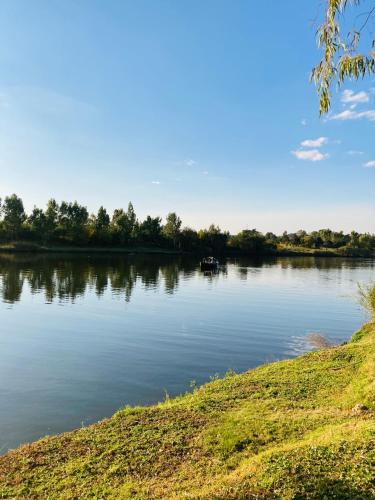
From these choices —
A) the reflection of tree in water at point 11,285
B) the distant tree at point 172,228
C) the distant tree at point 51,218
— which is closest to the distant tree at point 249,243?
the distant tree at point 172,228

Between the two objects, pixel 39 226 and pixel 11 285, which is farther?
pixel 39 226

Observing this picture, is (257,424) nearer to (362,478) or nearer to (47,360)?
(362,478)

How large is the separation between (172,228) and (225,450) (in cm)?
17007

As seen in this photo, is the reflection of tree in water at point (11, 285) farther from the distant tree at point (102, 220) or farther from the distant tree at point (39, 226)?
the distant tree at point (102, 220)

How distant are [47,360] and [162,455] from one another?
48.5ft

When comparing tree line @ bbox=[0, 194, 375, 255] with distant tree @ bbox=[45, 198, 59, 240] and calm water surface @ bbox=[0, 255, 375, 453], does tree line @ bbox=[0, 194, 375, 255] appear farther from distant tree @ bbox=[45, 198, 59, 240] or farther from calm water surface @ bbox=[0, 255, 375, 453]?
calm water surface @ bbox=[0, 255, 375, 453]

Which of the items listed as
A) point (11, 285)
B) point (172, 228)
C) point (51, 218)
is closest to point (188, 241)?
point (172, 228)

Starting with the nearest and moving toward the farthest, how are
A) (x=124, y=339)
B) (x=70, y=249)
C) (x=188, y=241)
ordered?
1. (x=124, y=339)
2. (x=70, y=249)
3. (x=188, y=241)

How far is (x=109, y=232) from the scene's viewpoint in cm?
16138

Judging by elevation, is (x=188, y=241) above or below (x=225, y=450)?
above

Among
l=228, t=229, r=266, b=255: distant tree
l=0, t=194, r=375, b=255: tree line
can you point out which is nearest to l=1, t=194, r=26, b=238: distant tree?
l=0, t=194, r=375, b=255: tree line

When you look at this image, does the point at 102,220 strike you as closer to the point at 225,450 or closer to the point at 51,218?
the point at 51,218

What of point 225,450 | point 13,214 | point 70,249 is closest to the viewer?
point 225,450

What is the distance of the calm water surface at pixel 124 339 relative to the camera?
16.3 meters
